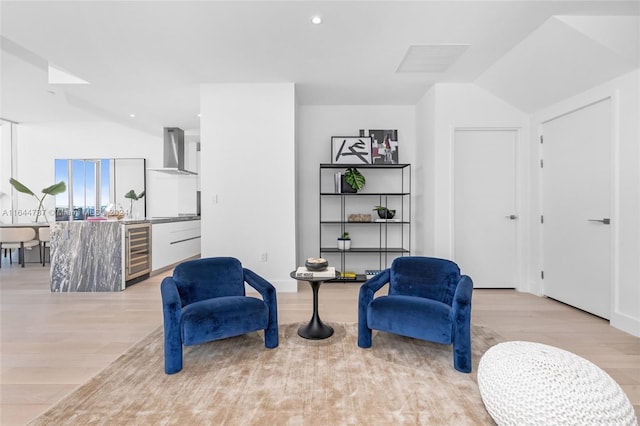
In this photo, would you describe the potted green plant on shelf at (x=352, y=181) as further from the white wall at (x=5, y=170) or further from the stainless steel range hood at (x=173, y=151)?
the white wall at (x=5, y=170)

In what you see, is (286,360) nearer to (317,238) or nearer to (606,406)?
(606,406)

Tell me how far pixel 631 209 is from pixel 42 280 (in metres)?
7.23

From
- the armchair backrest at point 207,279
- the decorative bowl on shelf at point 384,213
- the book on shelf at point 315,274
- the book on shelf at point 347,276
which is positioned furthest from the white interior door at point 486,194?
the armchair backrest at point 207,279

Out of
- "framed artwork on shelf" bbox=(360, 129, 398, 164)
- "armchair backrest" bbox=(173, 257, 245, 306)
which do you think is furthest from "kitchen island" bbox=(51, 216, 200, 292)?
"framed artwork on shelf" bbox=(360, 129, 398, 164)

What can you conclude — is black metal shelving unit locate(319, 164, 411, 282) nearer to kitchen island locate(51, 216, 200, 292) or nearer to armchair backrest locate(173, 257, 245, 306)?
armchair backrest locate(173, 257, 245, 306)

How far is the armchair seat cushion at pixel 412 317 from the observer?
2.12 m

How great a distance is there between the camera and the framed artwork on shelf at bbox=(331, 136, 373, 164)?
4.68 m

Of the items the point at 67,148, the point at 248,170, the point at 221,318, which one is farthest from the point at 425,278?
the point at 67,148

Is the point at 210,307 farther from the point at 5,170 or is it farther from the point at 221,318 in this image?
the point at 5,170

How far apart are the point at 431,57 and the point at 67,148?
25.7 feet

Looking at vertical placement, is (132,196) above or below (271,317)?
above

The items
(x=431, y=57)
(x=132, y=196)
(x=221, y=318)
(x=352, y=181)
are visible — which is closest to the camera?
(x=221, y=318)

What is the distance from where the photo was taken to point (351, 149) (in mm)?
4695

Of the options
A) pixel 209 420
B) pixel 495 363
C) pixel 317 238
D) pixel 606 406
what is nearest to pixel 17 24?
pixel 209 420
